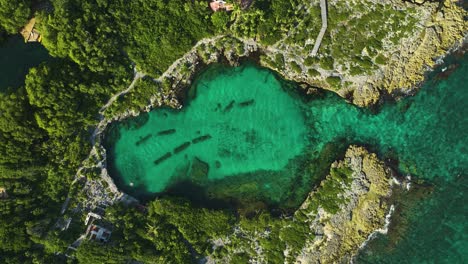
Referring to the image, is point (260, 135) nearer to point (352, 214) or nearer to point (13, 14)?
point (352, 214)

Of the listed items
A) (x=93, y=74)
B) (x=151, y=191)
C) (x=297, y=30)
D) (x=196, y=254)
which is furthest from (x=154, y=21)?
(x=196, y=254)

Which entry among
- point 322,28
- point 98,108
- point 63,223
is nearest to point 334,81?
point 322,28

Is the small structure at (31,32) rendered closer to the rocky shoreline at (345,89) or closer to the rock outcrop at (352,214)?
the rocky shoreline at (345,89)

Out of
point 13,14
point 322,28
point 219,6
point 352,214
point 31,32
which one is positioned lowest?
point 352,214

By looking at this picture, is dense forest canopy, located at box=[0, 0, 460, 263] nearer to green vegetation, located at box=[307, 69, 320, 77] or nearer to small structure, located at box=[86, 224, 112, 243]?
small structure, located at box=[86, 224, 112, 243]

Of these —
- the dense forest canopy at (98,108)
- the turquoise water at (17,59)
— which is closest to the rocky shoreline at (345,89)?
the dense forest canopy at (98,108)
